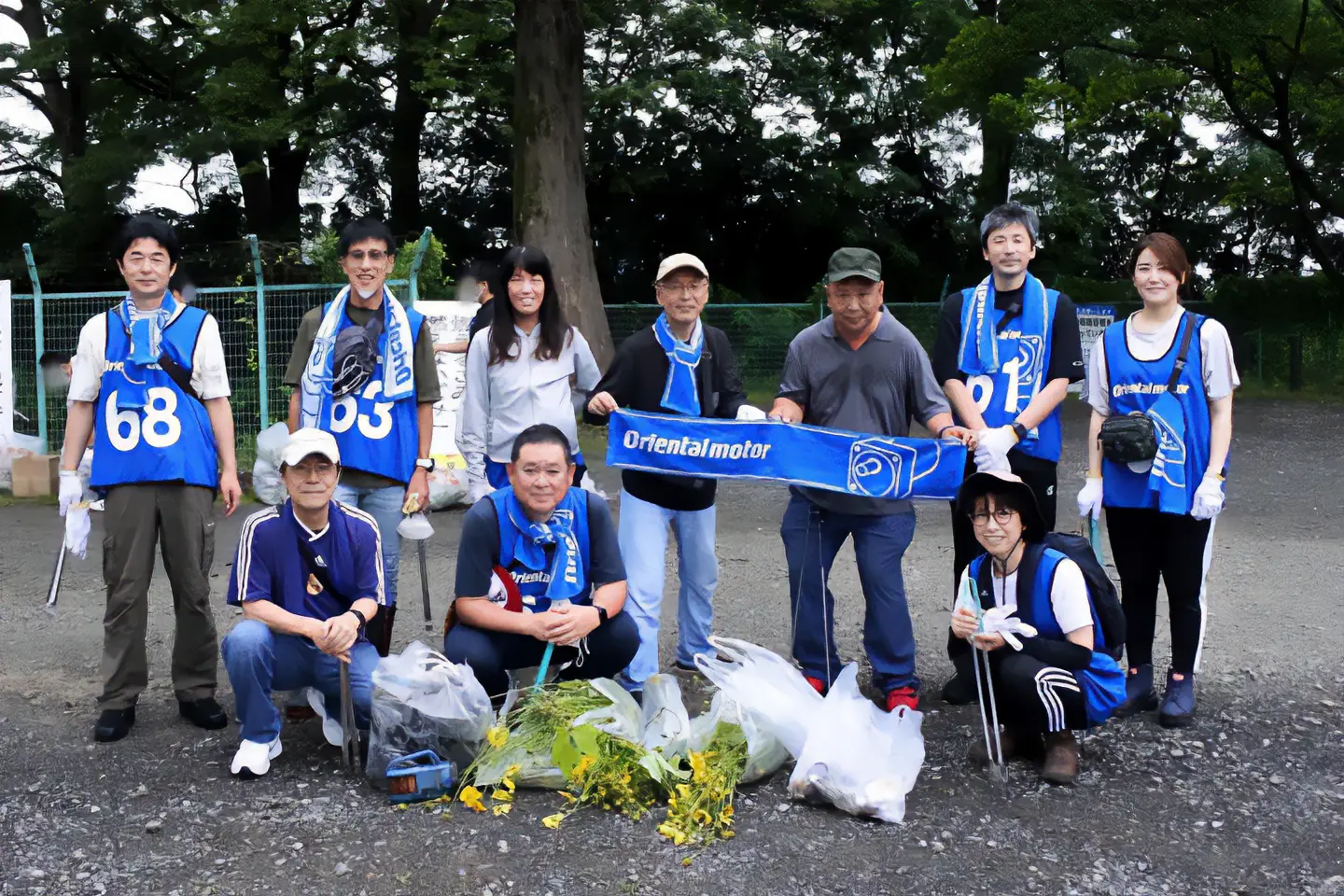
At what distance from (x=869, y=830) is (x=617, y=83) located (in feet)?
61.6

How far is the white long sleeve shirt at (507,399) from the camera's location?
498cm

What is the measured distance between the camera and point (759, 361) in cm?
1697

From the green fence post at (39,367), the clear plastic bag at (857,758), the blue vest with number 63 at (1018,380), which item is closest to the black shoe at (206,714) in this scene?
the clear plastic bag at (857,758)

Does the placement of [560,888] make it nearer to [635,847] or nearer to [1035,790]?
[635,847]

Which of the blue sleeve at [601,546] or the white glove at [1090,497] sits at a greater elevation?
the white glove at [1090,497]

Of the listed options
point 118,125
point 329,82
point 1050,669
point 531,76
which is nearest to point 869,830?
point 1050,669

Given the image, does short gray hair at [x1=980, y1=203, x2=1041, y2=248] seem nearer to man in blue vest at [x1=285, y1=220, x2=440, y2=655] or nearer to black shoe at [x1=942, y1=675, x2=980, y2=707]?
black shoe at [x1=942, y1=675, x2=980, y2=707]

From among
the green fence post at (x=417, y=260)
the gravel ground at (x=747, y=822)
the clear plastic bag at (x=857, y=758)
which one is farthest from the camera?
the green fence post at (x=417, y=260)

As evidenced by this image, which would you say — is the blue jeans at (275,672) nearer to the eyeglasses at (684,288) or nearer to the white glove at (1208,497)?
the eyeglasses at (684,288)

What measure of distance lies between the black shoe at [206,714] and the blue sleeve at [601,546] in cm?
155

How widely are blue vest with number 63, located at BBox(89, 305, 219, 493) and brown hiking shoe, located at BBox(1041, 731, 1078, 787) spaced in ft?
10.6

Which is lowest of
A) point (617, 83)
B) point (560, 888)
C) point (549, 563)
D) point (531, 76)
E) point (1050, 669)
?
point (560, 888)

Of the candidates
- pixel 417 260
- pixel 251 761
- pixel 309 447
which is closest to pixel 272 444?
pixel 417 260

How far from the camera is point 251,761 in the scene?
4.24 meters
